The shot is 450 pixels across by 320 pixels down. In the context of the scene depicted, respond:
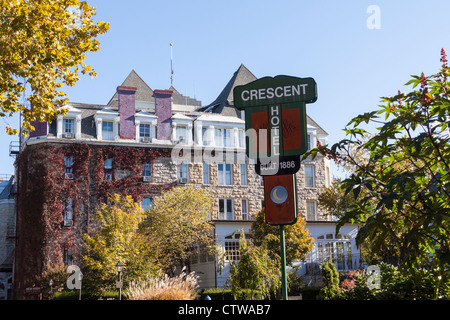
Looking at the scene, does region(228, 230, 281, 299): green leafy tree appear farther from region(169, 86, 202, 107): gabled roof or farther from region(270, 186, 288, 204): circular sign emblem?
region(169, 86, 202, 107): gabled roof

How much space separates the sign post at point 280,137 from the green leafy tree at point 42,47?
5.15m

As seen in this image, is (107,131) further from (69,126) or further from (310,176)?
(310,176)

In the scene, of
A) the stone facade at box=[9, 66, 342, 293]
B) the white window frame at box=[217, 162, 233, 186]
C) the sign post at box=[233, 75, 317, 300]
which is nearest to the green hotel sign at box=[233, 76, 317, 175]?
the sign post at box=[233, 75, 317, 300]

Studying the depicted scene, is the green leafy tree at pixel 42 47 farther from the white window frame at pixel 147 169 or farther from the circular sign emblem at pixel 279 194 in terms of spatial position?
the white window frame at pixel 147 169

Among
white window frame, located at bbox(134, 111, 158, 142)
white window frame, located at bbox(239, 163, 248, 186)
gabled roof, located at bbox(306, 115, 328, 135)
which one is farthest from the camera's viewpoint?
gabled roof, located at bbox(306, 115, 328, 135)

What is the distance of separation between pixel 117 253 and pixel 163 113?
15.8 m

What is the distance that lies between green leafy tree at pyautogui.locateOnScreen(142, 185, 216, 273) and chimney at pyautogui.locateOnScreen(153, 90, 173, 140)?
22.8 ft

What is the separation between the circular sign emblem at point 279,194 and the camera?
11555 mm

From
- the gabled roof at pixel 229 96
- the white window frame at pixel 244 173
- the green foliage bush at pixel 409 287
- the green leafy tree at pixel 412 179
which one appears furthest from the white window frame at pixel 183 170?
the green leafy tree at pixel 412 179

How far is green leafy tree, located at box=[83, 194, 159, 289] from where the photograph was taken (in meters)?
33.3
